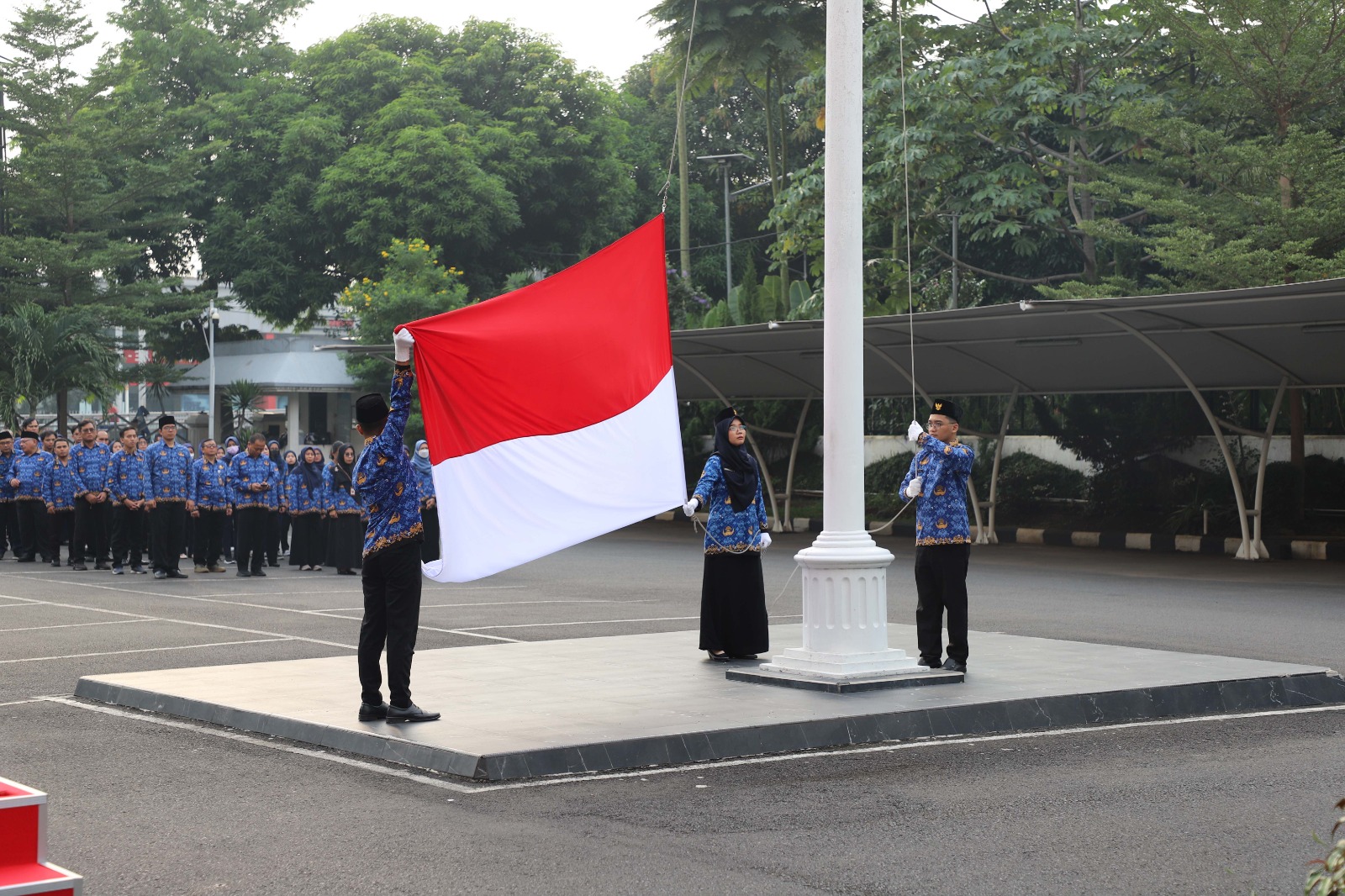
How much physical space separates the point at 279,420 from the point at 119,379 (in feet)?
81.7

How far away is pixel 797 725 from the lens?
8.23 meters

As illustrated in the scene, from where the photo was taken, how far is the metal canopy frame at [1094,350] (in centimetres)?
1784

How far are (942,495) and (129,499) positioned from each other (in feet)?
45.6

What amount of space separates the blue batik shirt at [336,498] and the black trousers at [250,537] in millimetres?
1022

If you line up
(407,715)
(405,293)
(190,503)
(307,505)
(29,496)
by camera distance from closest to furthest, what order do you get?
(407,715) < (190,503) < (307,505) < (29,496) < (405,293)

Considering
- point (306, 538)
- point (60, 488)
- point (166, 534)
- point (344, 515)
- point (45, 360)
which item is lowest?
point (306, 538)

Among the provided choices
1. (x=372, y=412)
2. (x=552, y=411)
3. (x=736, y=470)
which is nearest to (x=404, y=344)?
(x=372, y=412)

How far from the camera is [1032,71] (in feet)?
84.8

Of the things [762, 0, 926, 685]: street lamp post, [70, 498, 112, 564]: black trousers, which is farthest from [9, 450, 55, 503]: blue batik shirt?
[762, 0, 926, 685]: street lamp post

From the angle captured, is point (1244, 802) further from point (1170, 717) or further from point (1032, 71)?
point (1032, 71)

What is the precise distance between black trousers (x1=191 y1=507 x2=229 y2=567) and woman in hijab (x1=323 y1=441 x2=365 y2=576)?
149 cm

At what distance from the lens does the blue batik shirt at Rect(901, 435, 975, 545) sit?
10461 mm

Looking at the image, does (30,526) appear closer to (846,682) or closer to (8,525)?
(8,525)

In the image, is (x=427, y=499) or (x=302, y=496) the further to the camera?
(x=302, y=496)
